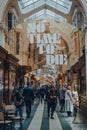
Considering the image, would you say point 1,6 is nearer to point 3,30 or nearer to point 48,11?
point 3,30

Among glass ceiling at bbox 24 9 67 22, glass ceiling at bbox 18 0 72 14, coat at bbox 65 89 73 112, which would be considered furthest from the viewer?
glass ceiling at bbox 24 9 67 22

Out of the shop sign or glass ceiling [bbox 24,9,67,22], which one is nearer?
the shop sign

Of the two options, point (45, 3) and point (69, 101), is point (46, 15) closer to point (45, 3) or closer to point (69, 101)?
point (45, 3)

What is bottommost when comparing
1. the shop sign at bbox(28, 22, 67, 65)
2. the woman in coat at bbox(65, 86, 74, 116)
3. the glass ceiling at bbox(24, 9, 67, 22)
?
the woman in coat at bbox(65, 86, 74, 116)

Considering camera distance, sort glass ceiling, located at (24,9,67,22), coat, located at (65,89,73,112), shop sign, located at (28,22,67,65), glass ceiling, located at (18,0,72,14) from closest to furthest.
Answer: coat, located at (65,89,73,112), shop sign, located at (28,22,67,65), glass ceiling, located at (18,0,72,14), glass ceiling, located at (24,9,67,22)

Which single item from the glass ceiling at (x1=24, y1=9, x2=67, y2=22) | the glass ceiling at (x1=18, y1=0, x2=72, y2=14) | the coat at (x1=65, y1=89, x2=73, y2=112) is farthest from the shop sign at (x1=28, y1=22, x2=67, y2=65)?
the glass ceiling at (x1=24, y1=9, x2=67, y2=22)

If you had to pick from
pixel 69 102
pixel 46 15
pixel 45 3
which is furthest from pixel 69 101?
pixel 46 15

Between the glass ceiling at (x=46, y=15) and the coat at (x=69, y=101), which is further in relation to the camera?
the glass ceiling at (x=46, y=15)

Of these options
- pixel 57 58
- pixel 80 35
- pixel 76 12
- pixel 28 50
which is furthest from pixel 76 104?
pixel 28 50

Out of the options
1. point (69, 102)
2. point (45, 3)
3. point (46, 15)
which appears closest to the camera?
point (69, 102)

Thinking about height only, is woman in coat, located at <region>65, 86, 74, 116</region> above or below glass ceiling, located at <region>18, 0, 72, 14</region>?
below

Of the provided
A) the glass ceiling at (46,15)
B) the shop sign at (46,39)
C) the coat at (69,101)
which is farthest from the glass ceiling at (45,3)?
the coat at (69,101)

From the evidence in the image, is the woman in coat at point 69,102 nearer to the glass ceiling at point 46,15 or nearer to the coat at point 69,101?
the coat at point 69,101

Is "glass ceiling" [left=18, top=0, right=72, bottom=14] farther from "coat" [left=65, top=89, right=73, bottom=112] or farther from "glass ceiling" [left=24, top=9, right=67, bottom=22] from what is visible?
"coat" [left=65, top=89, right=73, bottom=112]
